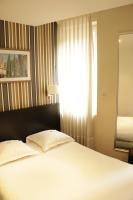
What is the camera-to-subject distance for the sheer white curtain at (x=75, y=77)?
133 inches

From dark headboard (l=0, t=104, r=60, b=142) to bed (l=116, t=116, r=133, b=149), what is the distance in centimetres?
117

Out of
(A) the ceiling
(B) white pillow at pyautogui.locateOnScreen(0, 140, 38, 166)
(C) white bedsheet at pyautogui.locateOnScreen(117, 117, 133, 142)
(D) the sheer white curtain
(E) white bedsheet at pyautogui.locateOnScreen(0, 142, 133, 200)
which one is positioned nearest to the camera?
(E) white bedsheet at pyautogui.locateOnScreen(0, 142, 133, 200)

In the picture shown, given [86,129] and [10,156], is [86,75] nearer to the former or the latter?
[86,129]

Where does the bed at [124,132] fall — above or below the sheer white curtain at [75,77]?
below

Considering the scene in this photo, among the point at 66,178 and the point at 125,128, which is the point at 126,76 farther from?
the point at 66,178

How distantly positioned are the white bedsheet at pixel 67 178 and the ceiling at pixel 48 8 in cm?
187

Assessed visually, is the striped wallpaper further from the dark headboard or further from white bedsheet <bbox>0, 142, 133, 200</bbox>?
white bedsheet <bbox>0, 142, 133, 200</bbox>

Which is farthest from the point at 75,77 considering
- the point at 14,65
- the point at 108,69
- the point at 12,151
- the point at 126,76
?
the point at 12,151

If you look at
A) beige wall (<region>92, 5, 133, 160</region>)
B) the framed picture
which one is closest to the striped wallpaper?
the framed picture

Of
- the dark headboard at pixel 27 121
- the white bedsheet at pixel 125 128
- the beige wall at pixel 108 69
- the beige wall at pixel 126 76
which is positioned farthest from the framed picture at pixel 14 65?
the white bedsheet at pixel 125 128

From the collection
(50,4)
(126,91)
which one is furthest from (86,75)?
(50,4)

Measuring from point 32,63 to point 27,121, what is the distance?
100 centimetres

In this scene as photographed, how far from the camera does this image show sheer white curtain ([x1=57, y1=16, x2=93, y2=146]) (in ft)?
11.1

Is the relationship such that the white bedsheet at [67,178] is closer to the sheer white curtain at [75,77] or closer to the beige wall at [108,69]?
the beige wall at [108,69]
